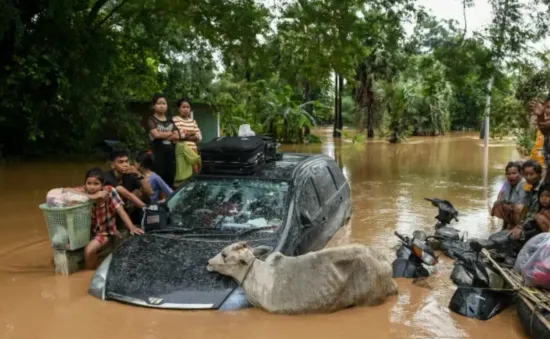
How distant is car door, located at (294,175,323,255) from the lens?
5.78 meters

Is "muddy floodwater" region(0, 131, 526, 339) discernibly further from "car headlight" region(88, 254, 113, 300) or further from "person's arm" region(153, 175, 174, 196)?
"person's arm" region(153, 175, 174, 196)

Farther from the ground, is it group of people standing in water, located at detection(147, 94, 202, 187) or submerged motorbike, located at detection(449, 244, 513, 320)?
group of people standing in water, located at detection(147, 94, 202, 187)

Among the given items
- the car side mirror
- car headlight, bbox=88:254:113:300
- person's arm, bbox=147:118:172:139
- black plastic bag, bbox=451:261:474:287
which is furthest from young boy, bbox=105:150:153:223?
black plastic bag, bbox=451:261:474:287

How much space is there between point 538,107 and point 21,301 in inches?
222

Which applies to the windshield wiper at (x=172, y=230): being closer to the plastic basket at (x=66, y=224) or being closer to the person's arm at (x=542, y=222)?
the plastic basket at (x=66, y=224)

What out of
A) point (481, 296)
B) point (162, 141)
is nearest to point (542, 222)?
point (481, 296)

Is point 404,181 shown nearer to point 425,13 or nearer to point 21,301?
point 425,13

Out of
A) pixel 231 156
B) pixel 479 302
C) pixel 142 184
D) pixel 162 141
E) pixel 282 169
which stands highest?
pixel 162 141

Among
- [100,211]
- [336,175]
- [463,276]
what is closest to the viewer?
[463,276]

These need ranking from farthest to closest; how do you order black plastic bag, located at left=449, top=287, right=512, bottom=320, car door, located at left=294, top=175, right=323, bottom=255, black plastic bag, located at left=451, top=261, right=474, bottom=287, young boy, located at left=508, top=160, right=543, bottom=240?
young boy, located at left=508, top=160, right=543, bottom=240 < car door, located at left=294, top=175, right=323, bottom=255 < black plastic bag, located at left=451, top=261, right=474, bottom=287 < black plastic bag, located at left=449, top=287, right=512, bottom=320

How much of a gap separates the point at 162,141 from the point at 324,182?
2165 millimetres

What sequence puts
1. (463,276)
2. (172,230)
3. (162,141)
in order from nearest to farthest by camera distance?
1. (463,276)
2. (172,230)
3. (162,141)

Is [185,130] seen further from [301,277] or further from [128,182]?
[301,277]

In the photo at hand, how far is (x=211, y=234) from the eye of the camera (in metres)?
5.54
